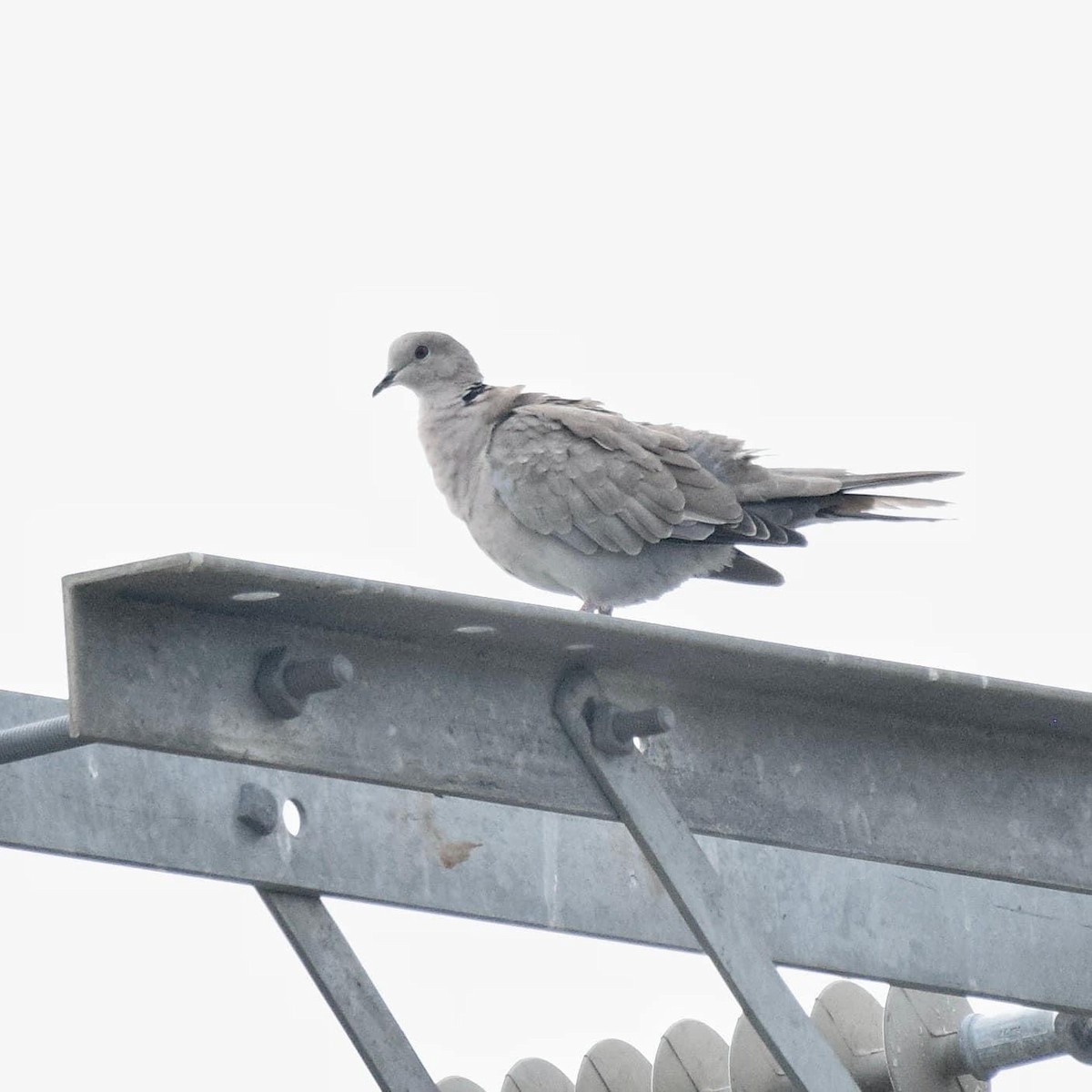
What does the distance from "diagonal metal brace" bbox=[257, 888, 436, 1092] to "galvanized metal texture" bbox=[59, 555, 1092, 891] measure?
0.73 meters

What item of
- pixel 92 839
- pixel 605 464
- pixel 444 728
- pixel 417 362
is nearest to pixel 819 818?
pixel 444 728

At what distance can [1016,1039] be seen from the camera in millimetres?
4180

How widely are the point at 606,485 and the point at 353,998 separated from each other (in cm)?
214

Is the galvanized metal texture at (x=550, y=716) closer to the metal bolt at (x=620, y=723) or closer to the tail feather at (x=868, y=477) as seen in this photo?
the metal bolt at (x=620, y=723)

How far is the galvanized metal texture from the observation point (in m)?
2.50

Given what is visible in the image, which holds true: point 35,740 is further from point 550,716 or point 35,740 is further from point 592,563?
point 592,563

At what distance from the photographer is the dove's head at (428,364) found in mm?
6391

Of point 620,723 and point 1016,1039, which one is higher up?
point 620,723

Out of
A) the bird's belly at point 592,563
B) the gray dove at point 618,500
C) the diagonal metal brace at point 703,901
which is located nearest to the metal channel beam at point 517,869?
the diagonal metal brace at point 703,901

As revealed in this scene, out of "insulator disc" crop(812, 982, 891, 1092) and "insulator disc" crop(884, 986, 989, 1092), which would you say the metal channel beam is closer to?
"insulator disc" crop(884, 986, 989, 1092)

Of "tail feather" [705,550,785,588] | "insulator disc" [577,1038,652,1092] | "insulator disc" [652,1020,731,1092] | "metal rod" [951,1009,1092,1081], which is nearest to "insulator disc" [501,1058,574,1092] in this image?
"insulator disc" [577,1038,652,1092]

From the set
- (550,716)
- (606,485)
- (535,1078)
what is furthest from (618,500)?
(550,716)

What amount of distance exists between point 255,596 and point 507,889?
5.03 ft

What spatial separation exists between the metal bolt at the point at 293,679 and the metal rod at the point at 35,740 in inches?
15.7
